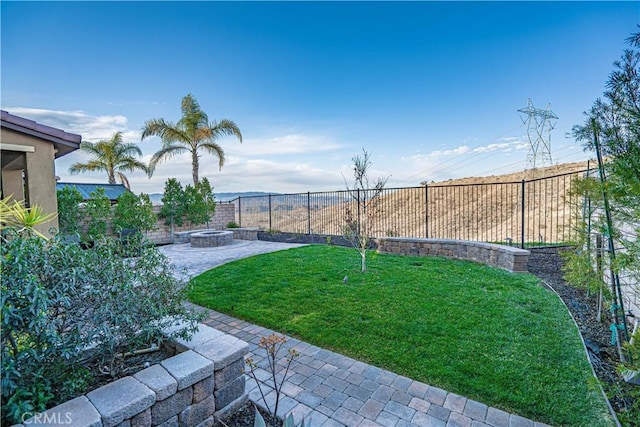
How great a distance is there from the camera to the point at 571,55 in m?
7.43

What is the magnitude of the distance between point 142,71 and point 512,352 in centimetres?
982

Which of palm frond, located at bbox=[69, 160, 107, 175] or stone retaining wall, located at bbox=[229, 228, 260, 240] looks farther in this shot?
palm frond, located at bbox=[69, 160, 107, 175]

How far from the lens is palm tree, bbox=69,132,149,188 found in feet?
55.2

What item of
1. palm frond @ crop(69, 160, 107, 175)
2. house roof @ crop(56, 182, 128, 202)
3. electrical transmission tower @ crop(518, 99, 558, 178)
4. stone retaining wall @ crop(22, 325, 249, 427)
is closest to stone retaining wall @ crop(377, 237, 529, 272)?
stone retaining wall @ crop(22, 325, 249, 427)

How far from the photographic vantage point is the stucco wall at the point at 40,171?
557cm

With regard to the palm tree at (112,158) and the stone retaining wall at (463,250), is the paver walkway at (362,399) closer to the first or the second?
the stone retaining wall at (463,250)

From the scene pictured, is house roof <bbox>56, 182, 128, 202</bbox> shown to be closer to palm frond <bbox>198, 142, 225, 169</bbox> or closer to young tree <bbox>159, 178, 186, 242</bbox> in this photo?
young tree <bbox>159, 178, 186, 242</bbox>

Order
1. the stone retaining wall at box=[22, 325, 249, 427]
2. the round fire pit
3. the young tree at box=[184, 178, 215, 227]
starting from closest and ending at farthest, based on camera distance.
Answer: the stone retaining wall at box=[22, 325, 249, 427] → the round fire pit → the young tree at box=[184, 178, 215, 227]

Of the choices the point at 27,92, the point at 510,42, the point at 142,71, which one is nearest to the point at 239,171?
the point at 142,71

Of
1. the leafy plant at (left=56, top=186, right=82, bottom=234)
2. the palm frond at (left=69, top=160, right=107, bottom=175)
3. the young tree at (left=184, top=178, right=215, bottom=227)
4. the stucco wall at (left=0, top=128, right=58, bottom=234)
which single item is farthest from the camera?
the palm frond at (left=69, top=160, right=107, bottom=175)

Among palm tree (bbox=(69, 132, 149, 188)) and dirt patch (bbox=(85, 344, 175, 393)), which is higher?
palm tree (bbox=(69, 132, 149, 188))

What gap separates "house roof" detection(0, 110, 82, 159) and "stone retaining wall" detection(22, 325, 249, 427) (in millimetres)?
5991

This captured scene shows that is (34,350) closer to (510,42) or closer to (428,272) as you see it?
(428,272)

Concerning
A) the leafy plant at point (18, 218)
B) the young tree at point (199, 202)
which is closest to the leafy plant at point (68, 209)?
the young tree at point (199, 202)
